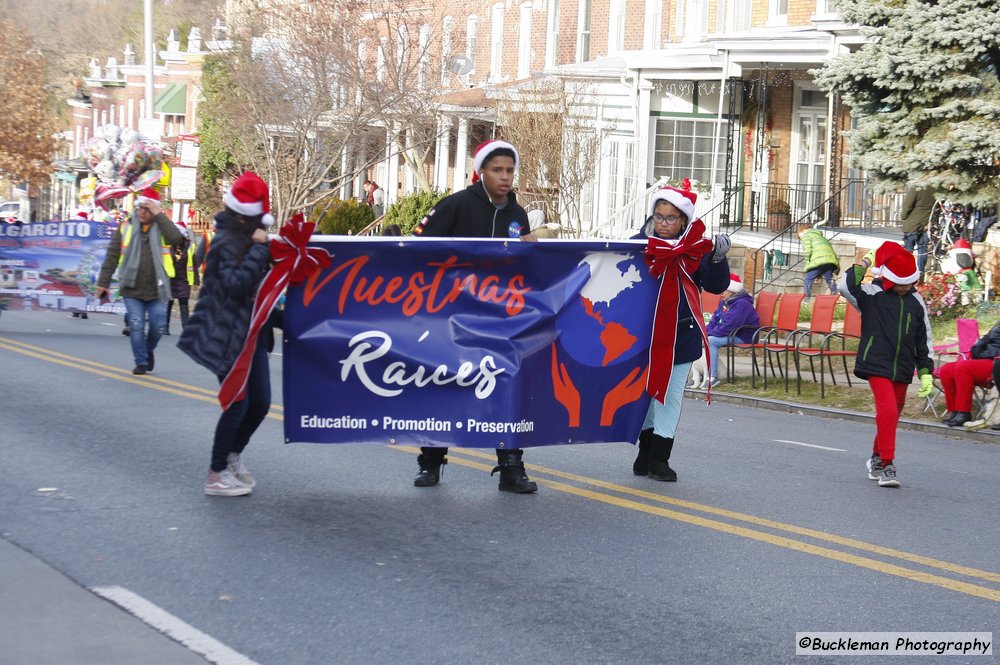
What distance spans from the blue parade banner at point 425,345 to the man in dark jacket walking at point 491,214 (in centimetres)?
34

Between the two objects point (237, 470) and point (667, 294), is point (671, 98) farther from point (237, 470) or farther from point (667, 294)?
point (237, 470)

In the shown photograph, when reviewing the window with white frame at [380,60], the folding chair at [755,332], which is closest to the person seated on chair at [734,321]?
the folding chair at [755,332]

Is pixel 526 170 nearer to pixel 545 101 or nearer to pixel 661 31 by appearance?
pixel 545 101

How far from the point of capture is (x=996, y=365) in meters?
13.4

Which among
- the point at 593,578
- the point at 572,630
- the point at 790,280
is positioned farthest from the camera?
the point at 790,280

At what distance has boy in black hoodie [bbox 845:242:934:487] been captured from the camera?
31.6 feet

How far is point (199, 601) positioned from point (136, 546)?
1051 millimetres

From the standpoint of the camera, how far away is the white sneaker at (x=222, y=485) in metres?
8.13

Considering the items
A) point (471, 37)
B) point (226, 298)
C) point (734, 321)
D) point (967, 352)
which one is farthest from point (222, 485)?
point (471, 37)

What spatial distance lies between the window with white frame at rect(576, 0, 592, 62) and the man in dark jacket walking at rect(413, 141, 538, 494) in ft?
97.6

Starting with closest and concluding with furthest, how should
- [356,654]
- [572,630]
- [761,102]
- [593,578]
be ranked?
[356,654] < [572,630] < [593,578] < [761,102]

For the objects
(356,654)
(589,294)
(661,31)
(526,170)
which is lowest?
(356,654)

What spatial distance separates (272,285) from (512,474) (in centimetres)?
187

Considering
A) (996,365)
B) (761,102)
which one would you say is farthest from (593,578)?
(761,102)
